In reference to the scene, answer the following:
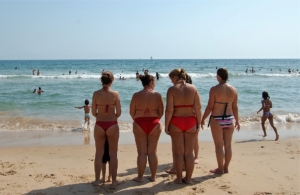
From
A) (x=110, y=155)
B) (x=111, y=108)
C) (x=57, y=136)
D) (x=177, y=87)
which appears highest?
(x=177, y=87)

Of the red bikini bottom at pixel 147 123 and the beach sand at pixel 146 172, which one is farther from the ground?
the red bikini bottom at pixel 147 123

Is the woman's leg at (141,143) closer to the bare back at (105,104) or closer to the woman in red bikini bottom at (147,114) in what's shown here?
the woman in red bikini bottom at (147,114)

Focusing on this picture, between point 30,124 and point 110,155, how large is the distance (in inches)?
311

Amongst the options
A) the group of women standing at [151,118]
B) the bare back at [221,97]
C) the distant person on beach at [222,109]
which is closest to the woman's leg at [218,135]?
the distant person on beach at [222,109]

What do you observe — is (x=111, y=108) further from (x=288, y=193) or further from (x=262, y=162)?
(x=262, y=162)

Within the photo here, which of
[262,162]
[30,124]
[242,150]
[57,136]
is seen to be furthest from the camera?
[30,124]

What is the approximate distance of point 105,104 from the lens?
482cm

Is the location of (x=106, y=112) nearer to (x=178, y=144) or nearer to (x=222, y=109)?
(x=178, y=144)

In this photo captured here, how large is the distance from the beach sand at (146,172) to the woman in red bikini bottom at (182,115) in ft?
2.05

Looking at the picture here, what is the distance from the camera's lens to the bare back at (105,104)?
482 centimetres

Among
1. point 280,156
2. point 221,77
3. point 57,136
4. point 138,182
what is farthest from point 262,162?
point 57,136

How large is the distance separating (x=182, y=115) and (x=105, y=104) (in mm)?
1210

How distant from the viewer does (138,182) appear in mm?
5156

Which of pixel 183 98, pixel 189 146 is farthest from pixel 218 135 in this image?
pixel 183 98
